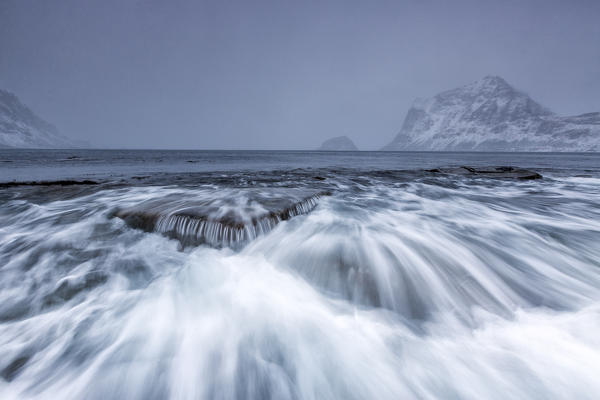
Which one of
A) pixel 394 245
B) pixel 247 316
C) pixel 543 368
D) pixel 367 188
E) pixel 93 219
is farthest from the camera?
pixel 367 188

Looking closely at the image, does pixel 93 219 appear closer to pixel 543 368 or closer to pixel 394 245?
pixel 394 245

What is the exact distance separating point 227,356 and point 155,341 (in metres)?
0.72

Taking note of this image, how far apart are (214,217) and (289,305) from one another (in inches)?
81.5

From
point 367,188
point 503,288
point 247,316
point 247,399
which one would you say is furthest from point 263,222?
point 367,188

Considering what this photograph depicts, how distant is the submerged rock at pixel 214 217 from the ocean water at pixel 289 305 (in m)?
0.03

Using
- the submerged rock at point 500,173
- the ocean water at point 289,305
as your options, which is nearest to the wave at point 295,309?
the ocean water at point 289,305

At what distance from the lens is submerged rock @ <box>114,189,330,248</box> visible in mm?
3914

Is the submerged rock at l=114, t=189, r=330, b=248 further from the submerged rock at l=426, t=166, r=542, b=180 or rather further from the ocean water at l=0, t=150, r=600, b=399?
the submerged rock at l=426, t=166, r=542, b=180

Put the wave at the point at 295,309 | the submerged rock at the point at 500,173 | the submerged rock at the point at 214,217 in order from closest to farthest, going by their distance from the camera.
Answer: the wave at the point at 295,309 < the submerged rock at the point at 214,217 < the submerged rock at the point at 500,173

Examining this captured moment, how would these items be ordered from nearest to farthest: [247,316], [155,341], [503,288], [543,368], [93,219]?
1. [543,368]
2. [155,341]
3. [247,316]
4. [503,288]
5. [93,219]

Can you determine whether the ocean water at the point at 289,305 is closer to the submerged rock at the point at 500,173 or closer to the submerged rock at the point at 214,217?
the submerged rock at the point at 214,217

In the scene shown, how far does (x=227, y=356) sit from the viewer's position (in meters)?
2.00

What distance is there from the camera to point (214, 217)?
4102 mm

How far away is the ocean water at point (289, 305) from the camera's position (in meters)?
1.82
